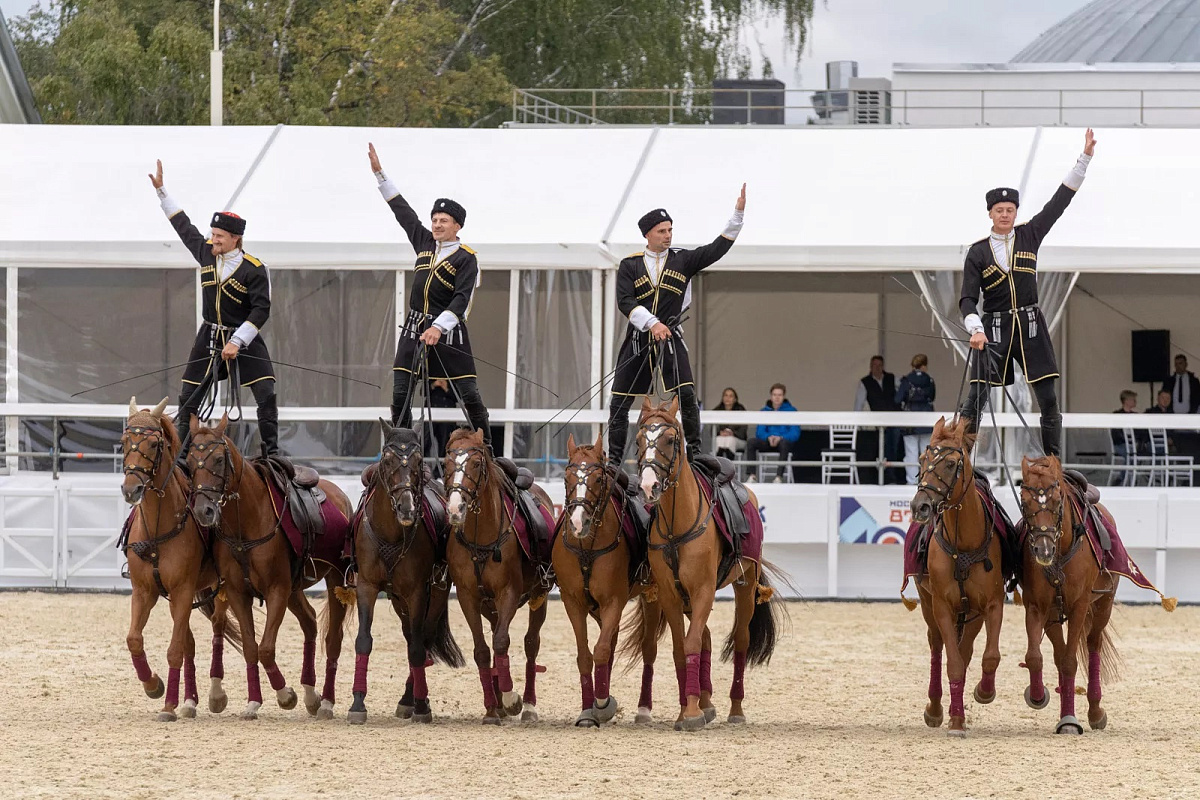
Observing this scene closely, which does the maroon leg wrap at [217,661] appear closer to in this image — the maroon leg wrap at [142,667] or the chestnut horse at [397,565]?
the maroon leg wrap at [142,667]

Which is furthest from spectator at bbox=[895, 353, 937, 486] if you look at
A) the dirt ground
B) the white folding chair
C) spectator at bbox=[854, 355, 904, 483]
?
the dirt ground

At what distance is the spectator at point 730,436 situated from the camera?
15617 mm

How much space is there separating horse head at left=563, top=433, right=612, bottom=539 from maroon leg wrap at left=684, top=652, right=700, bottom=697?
827 millimetres

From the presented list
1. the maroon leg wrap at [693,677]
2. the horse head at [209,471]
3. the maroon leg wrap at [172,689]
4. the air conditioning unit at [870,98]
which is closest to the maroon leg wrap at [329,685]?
the maroon leg wrap at [172,689]

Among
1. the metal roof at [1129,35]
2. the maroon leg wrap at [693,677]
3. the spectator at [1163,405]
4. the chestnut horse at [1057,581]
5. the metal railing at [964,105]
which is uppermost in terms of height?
the metal roof at [1129,35]

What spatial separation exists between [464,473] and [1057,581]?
3.03 meters

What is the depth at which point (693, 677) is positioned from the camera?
9.02 metres

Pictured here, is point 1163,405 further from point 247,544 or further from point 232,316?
point 247,544

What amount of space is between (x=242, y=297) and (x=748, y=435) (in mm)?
6925

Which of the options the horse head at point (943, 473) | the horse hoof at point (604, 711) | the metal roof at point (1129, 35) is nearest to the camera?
the horse head at point (943, 473)

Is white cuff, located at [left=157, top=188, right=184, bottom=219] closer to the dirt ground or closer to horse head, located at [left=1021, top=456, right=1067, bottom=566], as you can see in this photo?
the dirt ground

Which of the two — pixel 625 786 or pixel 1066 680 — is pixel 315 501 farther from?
pixel 1066 680

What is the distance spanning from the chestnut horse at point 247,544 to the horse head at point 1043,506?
3.81 metres

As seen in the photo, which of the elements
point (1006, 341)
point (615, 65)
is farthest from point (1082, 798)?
point (615, 65)
